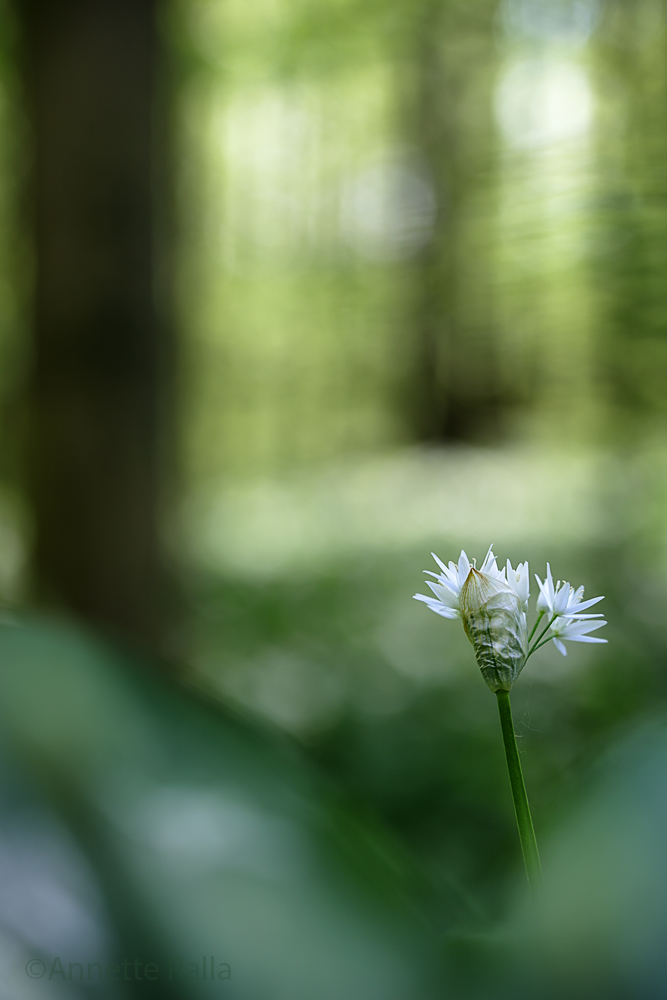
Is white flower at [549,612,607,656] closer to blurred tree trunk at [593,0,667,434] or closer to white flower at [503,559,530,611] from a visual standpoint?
white flower at [503,559,530,611]

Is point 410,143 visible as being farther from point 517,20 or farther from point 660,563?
point 660,563

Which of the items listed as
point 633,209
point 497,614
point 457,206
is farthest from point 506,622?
point 457,206

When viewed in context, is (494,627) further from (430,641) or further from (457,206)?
(457,206)

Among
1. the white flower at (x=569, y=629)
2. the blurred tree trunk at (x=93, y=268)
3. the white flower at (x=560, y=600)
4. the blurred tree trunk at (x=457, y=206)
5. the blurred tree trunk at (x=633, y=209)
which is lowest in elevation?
the white flower at (x=569, y=629)

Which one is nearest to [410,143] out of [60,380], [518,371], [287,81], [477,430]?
[287,81]

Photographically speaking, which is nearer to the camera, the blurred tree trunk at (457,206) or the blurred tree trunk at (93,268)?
the blurred tree trunk at (93,268)

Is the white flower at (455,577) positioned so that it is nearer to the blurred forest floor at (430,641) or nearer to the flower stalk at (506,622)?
the flower stalk at (506,622)

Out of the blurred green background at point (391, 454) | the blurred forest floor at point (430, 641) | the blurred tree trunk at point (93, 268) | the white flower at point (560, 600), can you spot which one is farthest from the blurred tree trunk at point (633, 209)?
the white flower at point (560, 600)
